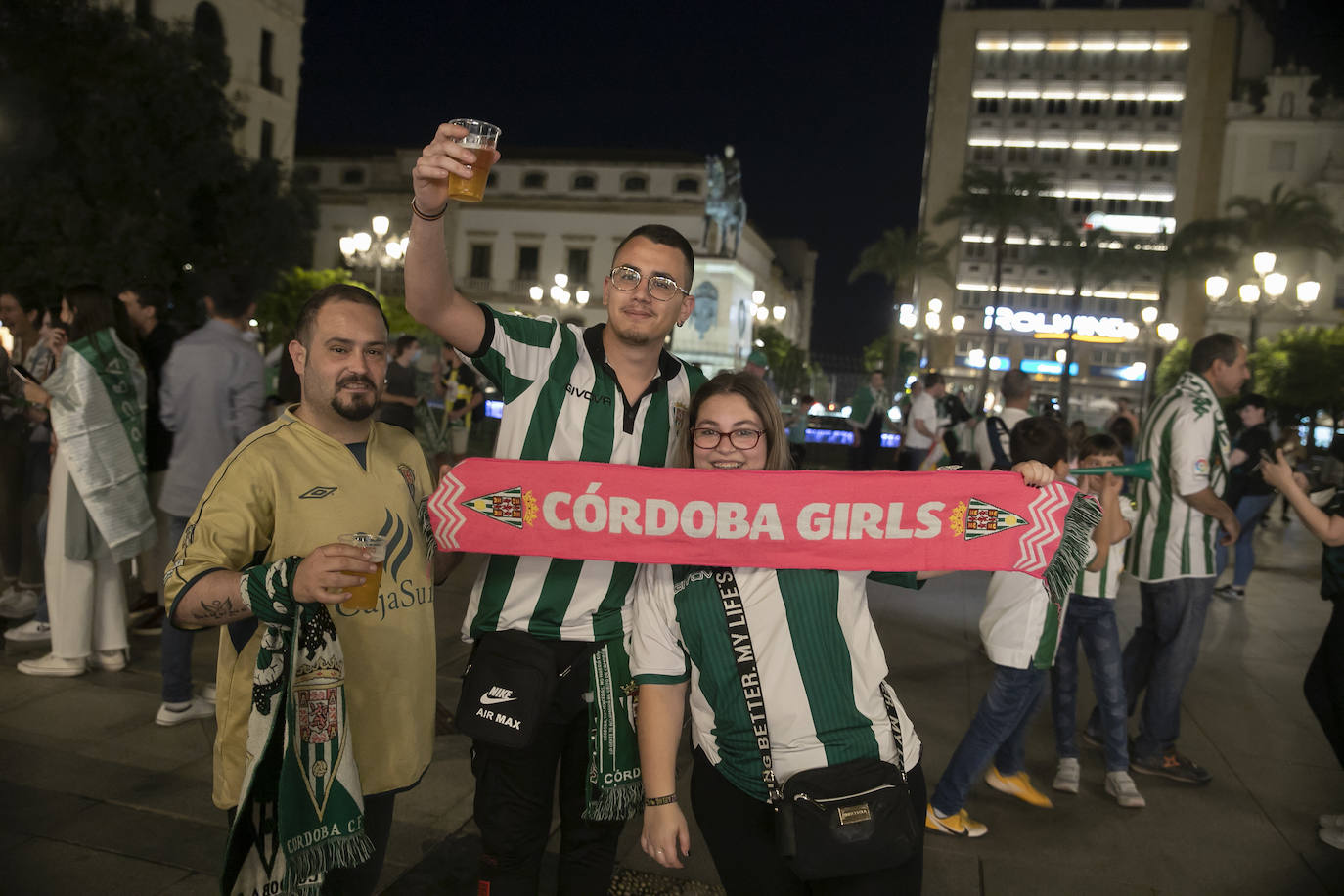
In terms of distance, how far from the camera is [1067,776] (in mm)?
4574

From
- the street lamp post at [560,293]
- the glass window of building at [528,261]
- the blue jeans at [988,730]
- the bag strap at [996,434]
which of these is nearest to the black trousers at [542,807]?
the blue jeans at [988,730]

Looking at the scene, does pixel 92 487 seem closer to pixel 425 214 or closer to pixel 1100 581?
pixel 425 214

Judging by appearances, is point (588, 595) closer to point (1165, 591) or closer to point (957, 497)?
point (957, 497)

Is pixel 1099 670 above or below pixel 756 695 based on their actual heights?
below

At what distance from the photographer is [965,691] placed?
5898mm

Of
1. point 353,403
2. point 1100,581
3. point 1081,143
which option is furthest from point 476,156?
point 1081,143

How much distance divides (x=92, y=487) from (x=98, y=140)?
71.5 feet

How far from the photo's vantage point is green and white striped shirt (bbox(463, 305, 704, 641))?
2.50 m

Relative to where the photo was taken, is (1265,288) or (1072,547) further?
(1265,288)

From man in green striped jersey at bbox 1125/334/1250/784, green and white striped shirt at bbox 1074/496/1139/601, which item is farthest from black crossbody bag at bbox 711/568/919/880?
man in green striped jersey at bbox 1125/334/1250/784

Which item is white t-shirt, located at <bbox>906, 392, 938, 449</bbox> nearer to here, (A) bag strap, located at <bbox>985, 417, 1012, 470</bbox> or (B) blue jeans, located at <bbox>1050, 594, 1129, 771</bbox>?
(A) bag strap, located at <bbox>985, 417, 1012, 470</bbox>

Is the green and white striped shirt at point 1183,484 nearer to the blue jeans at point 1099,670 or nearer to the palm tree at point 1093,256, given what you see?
the blue jeans at point 1099,670

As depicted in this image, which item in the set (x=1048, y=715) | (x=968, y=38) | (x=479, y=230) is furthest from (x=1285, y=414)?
(x=968, y=38)

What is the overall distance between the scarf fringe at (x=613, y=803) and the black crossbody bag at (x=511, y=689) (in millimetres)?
230
